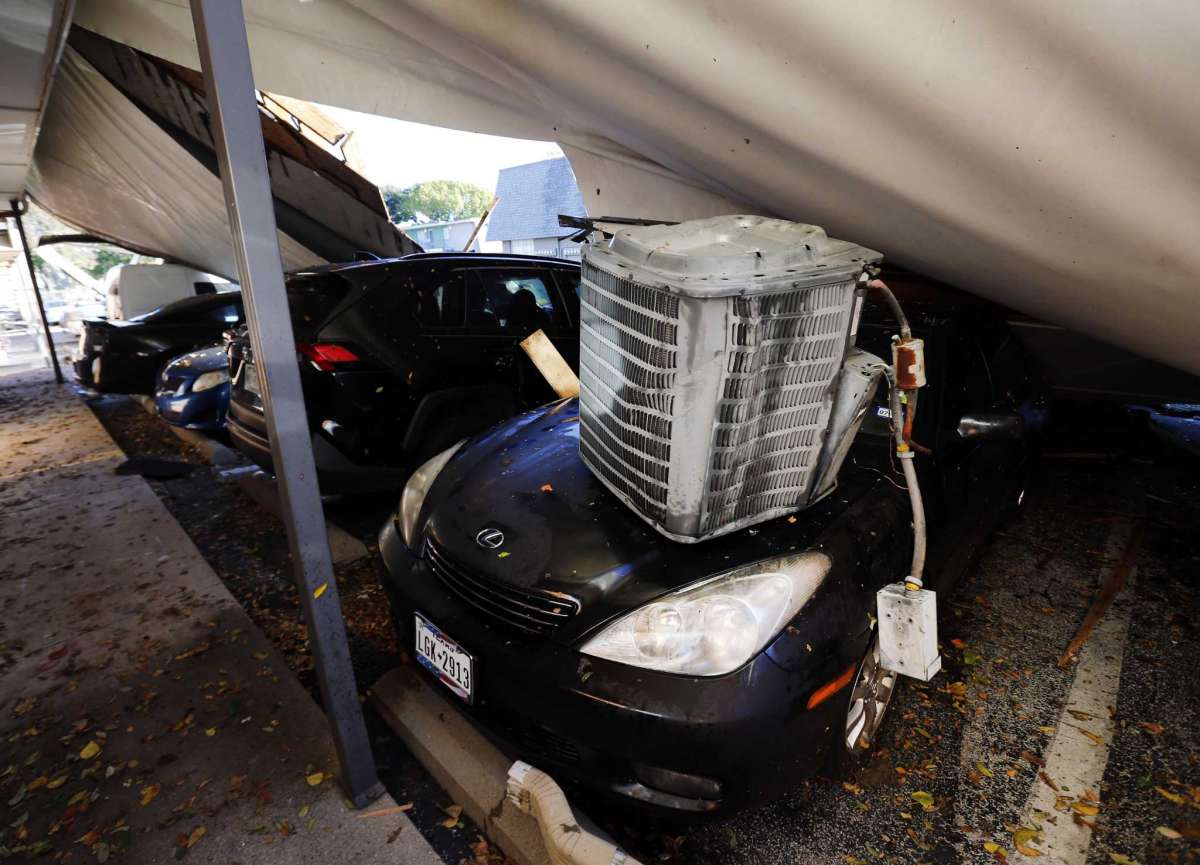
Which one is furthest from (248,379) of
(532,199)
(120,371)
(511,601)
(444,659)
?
(532,199)

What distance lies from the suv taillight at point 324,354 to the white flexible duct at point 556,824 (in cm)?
244

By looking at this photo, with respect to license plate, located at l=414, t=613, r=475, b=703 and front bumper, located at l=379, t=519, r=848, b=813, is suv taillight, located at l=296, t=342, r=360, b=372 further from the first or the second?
front bumper, located at l=379, t=519, r=848, b=813

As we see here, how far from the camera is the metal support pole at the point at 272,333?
138 cm

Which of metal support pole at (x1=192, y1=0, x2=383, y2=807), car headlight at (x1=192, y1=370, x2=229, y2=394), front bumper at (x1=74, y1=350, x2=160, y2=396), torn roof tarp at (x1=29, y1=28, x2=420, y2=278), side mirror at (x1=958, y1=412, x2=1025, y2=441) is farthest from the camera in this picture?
front bumper at (x1=74, y1=350, x2=160, y2=396)

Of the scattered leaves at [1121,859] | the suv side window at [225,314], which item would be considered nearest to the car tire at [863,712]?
the scattered leaves at [1121,859]

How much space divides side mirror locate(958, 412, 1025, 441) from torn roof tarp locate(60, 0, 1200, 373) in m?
0.67

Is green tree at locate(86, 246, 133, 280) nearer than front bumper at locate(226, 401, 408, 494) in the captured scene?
No

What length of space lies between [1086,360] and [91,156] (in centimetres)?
1091

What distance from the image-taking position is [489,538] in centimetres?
193

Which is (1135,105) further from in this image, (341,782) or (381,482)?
(381,482)

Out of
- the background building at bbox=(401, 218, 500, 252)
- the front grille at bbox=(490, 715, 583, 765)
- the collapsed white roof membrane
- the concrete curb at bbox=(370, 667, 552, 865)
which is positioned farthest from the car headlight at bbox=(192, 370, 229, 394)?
the background building at bbox=(401, 218, 500, 252)

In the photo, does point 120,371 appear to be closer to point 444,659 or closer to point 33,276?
point 33,276

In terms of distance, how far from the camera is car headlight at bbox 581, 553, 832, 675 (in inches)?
60.7

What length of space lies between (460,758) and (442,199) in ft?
177
